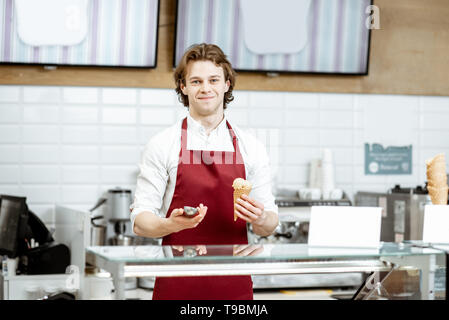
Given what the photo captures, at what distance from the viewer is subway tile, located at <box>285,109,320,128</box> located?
469 centimetres

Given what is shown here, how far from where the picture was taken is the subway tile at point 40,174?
14.1 ft

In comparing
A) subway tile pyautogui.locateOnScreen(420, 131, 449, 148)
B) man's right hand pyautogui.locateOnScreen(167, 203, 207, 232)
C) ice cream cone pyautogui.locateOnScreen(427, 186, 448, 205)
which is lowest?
man's right hand pyautogui.locateOnScreen(167, 203, 207, 232)

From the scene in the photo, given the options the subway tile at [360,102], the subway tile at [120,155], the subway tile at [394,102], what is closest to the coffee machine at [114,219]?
the subway tile at [120,155]

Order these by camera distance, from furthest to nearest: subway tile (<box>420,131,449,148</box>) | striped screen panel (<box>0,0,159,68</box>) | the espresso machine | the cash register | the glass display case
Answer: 1. subway tile (<box>420,131,449,148</box>)
2. striped screen panel (<box>0,0,159,68</box>)
3. the espresso machine
4. the cash register
5. the glass display case

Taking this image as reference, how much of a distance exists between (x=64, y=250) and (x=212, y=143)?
1.67m

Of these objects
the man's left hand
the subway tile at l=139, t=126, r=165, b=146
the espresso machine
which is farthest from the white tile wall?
the man's left hand

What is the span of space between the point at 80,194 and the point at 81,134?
1.22ft

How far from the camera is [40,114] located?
14.2 feet

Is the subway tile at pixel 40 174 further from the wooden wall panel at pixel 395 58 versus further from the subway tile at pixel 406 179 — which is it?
the subway tile at pixel 406 179

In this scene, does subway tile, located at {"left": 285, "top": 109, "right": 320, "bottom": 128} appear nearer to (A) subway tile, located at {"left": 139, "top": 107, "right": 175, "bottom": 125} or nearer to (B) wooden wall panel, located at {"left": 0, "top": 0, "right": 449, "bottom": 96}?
(B) wooden wall panel, located at {"left": 0, "top": 0, "right": 449, "bottom": 96}

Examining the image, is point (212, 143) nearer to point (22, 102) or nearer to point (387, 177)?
point (22, 102)

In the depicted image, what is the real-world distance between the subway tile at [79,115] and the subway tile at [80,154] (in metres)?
0.16

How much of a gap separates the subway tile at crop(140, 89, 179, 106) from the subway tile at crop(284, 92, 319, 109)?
759 millimetres
